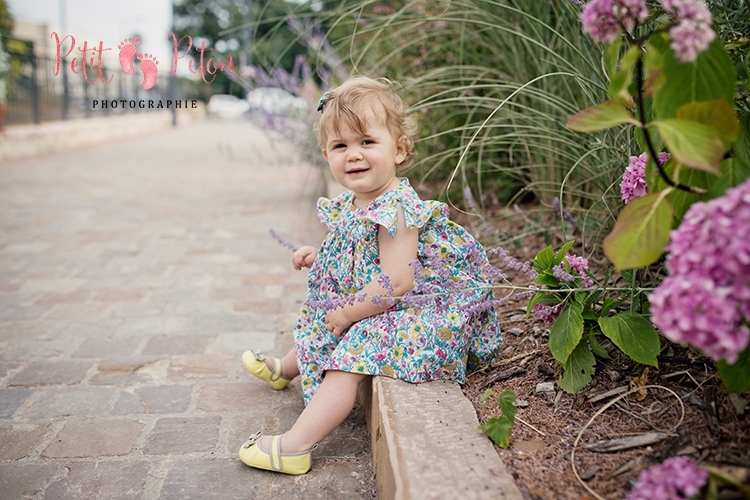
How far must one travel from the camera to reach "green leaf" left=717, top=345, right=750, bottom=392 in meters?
1.08

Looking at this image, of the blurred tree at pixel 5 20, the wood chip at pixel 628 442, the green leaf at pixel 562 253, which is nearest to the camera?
the wood chip at pixel 628 442

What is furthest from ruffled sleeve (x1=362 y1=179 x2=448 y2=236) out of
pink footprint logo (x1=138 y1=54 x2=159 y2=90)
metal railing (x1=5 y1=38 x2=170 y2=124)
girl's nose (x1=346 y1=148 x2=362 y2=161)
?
metal railing (x1=5 y1=38 x2=170 y2=124)

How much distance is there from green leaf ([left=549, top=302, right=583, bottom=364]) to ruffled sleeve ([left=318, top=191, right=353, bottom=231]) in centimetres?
73

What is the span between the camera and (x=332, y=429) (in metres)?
1.64

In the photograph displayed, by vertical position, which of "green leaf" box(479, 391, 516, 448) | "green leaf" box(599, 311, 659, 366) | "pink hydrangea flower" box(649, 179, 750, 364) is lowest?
"green leaf" box(479, 391, 516, 448)

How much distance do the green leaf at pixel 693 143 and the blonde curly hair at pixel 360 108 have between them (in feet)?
2.91

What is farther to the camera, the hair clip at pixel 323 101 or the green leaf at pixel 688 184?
the hair clip at pixel 323 101

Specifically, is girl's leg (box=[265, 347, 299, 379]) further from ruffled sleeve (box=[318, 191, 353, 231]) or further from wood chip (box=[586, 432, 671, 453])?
wood chip (box=[586, 432, 671, 453])

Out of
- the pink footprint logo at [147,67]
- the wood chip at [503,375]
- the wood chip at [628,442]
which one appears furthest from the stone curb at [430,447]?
the pink footprint logo at [147,67]

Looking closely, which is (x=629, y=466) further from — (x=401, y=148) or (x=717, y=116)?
(x=401, y=148)

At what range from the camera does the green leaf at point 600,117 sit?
1069 millimetres

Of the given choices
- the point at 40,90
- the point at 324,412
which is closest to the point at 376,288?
the point at 324,412

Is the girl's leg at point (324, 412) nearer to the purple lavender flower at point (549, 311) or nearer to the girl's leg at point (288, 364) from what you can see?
the girl's leg at point (288, 364)

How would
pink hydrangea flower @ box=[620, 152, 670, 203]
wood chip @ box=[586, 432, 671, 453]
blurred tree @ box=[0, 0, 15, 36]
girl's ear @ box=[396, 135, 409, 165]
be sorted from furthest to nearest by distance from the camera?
blurred tree @ box=[0, 0, 15, 36]
girl's ear @ box=[396, 135, 409, 165]
pink hydrangea flower @ box=[620, 152, 670, 203]
wood chip @ box=[586, 432, 671, 453]
